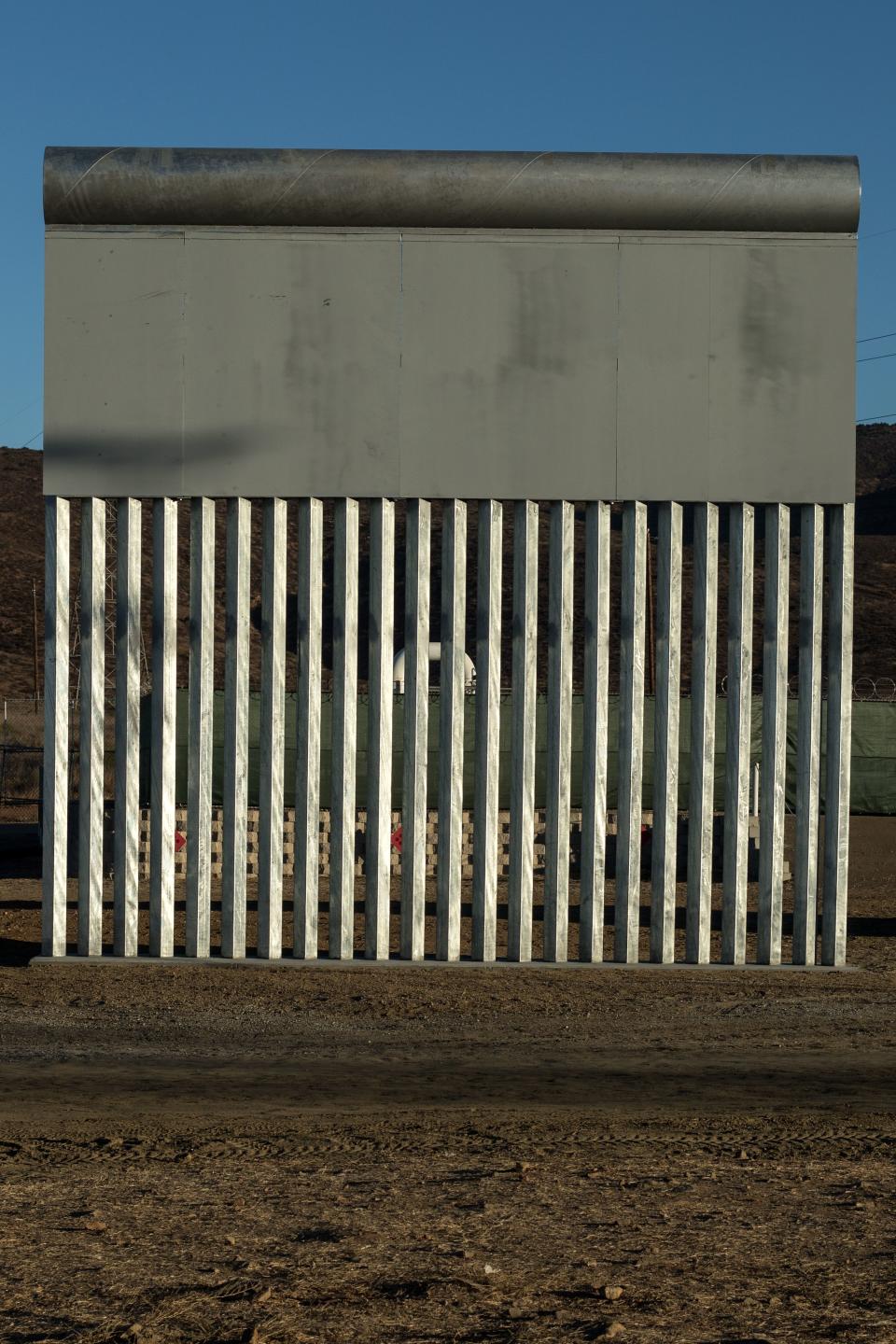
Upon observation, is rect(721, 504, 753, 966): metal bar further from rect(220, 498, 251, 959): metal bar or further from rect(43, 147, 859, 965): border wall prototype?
rect(220, 498, 251, 959): metal bar

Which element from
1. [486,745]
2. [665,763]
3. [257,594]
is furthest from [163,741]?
[257,594]

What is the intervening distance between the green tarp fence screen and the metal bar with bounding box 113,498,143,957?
965cm

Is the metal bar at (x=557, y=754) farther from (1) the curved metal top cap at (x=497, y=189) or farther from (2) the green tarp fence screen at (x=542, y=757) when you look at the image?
(2) the green tarp fence screen at (x=542, y=757)

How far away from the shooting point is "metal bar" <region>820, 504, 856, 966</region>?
39.2 feet

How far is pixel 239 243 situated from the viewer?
1205cm

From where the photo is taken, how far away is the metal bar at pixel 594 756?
12.0m

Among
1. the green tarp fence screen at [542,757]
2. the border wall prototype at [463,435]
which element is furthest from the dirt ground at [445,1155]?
the green tarp fence screen at [542,757]

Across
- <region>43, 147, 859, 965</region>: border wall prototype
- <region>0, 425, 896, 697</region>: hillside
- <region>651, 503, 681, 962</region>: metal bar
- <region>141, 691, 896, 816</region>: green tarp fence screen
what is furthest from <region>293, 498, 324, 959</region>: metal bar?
<region>0, 425, 896, 697</region>: hillside

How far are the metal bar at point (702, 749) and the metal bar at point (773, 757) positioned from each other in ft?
1.33

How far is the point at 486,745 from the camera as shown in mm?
12156

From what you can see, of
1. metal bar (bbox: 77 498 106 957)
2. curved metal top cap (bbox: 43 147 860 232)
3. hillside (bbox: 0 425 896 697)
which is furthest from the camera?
hillside (bbox: 0 425 896 697)

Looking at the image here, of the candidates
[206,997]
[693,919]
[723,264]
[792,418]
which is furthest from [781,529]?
[206,997]

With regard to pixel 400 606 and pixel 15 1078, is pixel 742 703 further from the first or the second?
pixel 400 606

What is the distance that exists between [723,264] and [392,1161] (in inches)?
301
